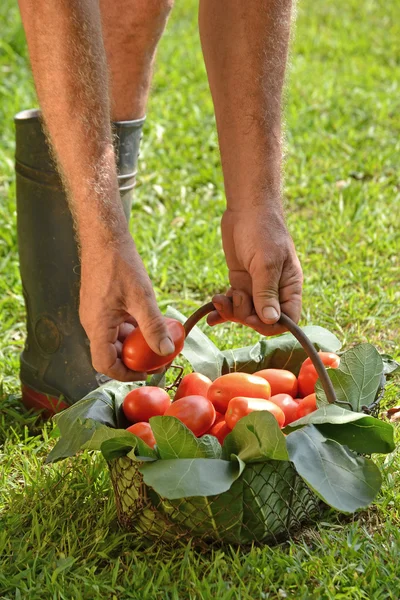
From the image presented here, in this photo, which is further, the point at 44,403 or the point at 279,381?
the point at 44,403

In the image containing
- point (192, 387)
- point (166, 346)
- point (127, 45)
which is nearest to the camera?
point (166, 346)

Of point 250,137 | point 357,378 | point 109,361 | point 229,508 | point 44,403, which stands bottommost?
point 44,403

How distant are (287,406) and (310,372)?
0.43 ft

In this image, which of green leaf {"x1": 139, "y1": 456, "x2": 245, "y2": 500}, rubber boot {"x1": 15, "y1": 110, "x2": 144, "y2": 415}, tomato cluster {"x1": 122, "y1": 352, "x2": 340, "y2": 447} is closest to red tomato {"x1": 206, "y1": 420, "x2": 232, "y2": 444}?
tomato cluster {"x1": 122, "y1": 352, "x2": 340, "y2": 447}

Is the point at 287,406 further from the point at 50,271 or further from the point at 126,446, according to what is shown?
the point at 50,271

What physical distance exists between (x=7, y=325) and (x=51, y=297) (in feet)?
1.59

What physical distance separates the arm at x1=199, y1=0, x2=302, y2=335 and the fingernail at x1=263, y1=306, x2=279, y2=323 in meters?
0.07

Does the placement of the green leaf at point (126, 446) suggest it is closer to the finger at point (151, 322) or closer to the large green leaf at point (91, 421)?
the large green leaf at point (91, 421)

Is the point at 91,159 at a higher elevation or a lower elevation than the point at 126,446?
higher

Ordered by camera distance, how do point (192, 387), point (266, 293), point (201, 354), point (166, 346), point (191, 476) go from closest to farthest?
1. point (191, 476)
2. point (166, 346)
3. point (266, 293)
4. point (192, 387)
5. point (201, 354)

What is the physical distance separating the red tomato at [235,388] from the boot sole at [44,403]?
2.06 feet

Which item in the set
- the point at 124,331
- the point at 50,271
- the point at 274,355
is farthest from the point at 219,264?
the point at 124,331

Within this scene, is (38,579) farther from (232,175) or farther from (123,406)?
(232,175)

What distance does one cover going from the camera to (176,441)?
184 centimetres
